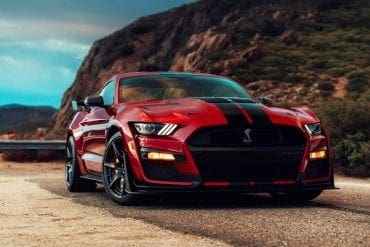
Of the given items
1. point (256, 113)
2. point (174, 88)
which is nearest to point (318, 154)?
point (256, 113)

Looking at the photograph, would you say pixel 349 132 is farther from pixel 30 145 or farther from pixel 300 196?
pixel 300 196

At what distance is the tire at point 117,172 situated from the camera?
6871 millimetres

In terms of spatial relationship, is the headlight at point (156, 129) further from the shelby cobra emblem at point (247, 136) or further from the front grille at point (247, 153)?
the shelby cobra emblem at point (247, 136)

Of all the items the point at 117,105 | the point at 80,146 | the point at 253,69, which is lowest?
the point at 253,69

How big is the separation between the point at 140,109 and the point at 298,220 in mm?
2067

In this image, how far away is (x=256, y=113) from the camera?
681cm

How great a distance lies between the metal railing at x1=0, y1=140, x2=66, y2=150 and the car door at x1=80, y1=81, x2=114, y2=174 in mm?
10498

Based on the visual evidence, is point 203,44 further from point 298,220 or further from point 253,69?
point 298,220

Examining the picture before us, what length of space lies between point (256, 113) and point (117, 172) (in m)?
1.58

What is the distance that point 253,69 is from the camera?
44.3 m

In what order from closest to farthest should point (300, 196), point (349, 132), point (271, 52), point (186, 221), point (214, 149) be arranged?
point (186, 221) → point (214, 149) → point (300, 196) → point (349, 132) → point (271, 52)

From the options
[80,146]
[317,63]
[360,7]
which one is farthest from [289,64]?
[80,146]

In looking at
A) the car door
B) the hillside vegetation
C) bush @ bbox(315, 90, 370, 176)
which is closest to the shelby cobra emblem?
the car door

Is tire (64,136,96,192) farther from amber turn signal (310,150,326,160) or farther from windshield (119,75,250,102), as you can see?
amber turn signal (310,150,326,160)
